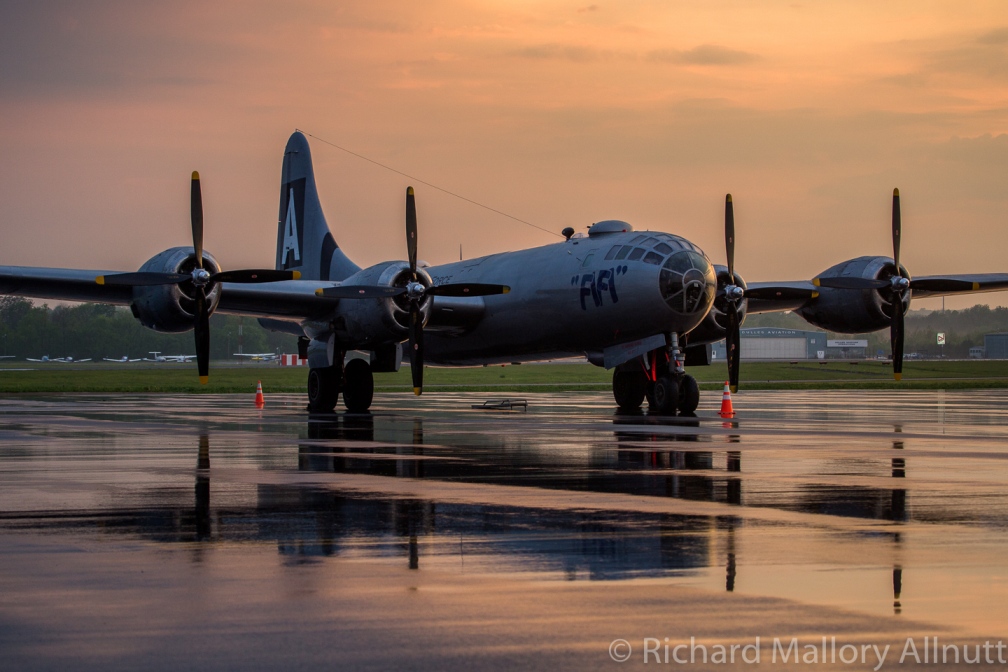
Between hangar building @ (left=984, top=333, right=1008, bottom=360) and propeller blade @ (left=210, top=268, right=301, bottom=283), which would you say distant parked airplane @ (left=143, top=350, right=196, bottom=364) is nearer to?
hangar building @ (left=984, top=333, right=1008, bottom=360)

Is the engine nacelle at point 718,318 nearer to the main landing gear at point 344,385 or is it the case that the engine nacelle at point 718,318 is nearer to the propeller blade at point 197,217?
the main landing gear at point 344,385

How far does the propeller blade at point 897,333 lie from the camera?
31375 mm

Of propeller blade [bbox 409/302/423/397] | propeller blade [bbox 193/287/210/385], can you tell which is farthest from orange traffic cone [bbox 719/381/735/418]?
propeller blade [bbox 193/287/210/385]

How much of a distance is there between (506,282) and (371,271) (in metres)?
4.28

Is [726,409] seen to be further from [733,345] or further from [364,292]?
[364,292]

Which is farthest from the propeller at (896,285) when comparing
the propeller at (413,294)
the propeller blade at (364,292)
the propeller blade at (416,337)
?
the propeller blade at (364,292)

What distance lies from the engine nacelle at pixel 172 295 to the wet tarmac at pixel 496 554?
32.6 feet

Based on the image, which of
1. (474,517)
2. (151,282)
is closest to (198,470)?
(474,517)

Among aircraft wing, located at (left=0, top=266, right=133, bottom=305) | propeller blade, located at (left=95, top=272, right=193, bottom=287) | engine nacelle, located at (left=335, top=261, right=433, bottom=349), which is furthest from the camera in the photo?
engine nacelle, located at (left=335, top=261, right=433, bottom=349)

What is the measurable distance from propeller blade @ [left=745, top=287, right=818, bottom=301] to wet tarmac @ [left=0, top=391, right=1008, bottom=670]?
14209 mm

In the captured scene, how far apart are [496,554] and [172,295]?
2132cm

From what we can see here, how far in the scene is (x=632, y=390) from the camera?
31.6 meters

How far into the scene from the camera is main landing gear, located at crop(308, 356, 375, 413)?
32406 millimetres

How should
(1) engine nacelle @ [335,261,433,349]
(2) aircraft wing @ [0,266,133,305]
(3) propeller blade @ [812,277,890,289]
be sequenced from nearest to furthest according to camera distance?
(2) aircraft wing @ [0,266,133,305], (1) engine nacelle @ [335,261,433,349], (3) propeller blade @ [812,277,890,289]
